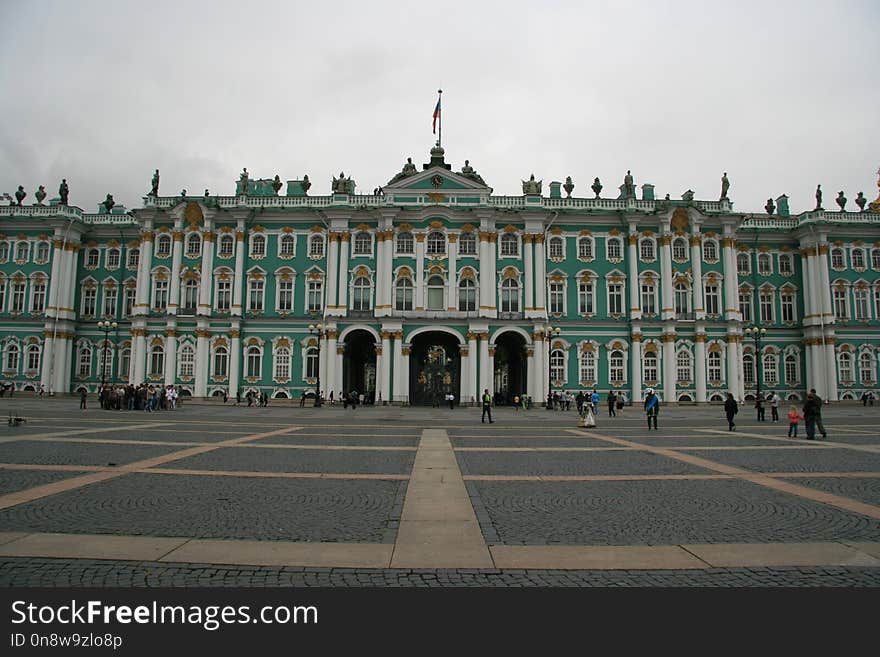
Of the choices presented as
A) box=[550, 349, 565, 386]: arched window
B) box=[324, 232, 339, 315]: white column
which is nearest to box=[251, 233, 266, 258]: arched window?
box=[324, 232, 339, 315]: white column

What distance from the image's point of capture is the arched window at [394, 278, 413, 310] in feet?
151

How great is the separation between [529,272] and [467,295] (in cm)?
562

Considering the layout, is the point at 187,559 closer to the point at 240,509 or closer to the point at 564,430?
the point at 240,509

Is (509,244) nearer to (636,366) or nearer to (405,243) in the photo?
(405,243)

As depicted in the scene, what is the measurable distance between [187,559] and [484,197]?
43.4m

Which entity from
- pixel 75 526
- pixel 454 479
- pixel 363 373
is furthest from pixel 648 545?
pixel 363 373

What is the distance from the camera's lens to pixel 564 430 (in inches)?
911

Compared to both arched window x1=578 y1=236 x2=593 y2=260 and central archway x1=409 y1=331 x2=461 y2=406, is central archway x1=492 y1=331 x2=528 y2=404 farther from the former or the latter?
arched window x1=578 y1=236 x2=593 y2=260

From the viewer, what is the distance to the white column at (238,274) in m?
46.8

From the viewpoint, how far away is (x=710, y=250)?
48250 millimetres

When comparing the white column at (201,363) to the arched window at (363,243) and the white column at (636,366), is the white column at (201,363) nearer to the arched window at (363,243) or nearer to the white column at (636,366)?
the arched window at (363,243)

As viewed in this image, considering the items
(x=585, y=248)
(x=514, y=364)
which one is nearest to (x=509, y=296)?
(x=514, y=364)

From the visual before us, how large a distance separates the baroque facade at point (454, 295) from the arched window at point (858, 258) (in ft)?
0.50

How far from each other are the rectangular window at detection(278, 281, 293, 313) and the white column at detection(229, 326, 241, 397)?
4124 millimetres
